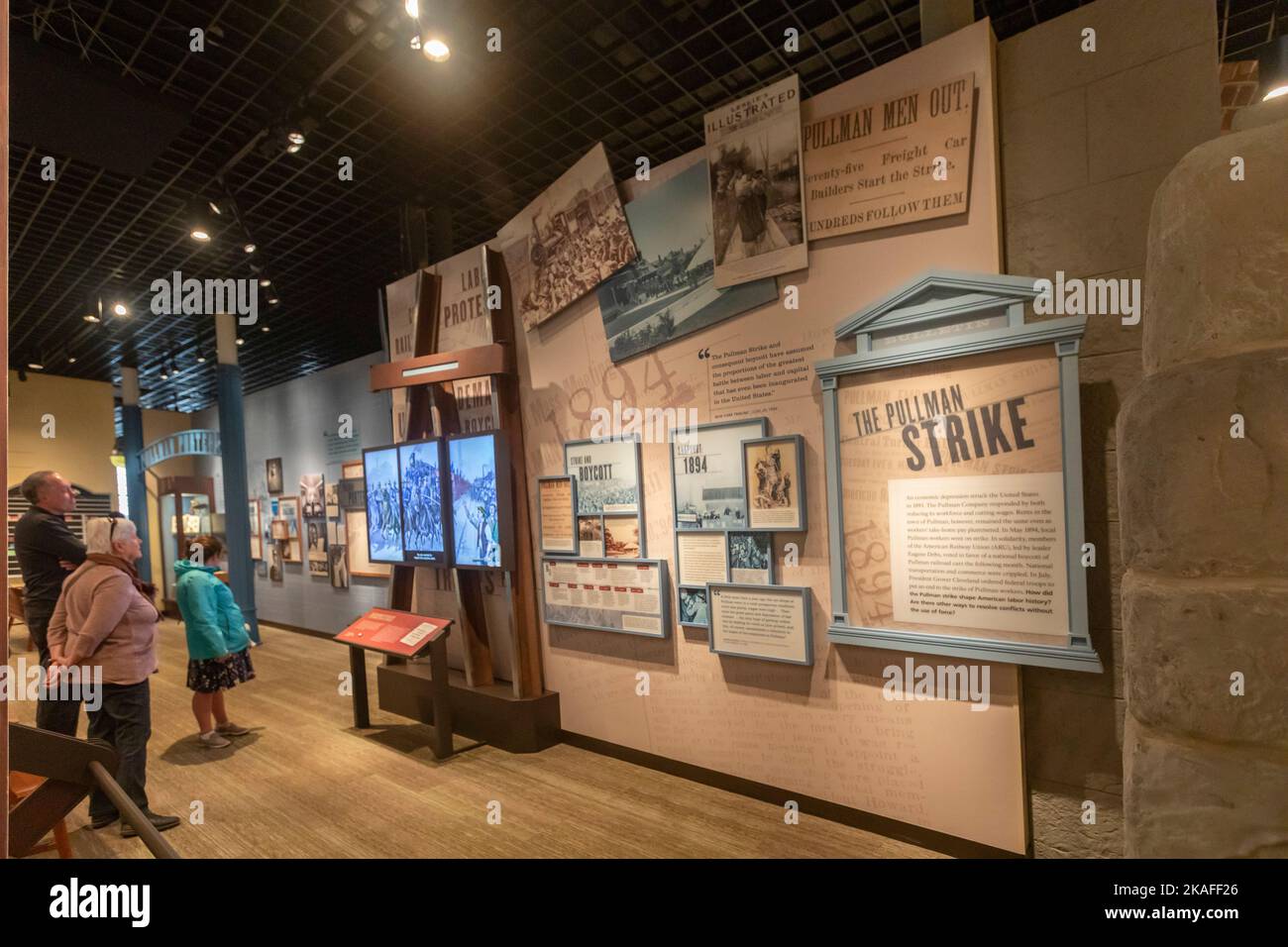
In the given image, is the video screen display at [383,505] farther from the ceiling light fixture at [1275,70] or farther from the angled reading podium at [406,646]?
the ceiling light fixture at [1275,70]

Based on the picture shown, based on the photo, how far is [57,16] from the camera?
13.2ft

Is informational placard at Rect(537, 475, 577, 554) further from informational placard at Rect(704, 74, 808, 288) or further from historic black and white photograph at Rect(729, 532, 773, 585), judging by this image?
informational placard at Rect(704, 74, 808, 288)

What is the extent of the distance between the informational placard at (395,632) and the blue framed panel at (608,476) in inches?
52.3

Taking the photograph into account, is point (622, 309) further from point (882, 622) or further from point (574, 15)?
point (882, 622)

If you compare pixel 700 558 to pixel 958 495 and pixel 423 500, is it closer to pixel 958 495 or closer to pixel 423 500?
pixel 958 495

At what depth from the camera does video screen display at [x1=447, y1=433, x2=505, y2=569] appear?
4434 millimetres

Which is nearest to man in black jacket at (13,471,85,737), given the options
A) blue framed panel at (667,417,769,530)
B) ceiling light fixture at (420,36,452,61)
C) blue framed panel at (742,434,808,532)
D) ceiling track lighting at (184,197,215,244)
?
ceiling track lighting at (184,197,215,244)

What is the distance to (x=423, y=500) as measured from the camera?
4938mm

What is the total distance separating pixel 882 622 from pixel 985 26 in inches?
102

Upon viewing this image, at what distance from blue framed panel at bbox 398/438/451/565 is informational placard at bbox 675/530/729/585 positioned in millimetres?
1928

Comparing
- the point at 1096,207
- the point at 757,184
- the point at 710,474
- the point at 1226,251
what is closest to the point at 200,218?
the point at 757,184

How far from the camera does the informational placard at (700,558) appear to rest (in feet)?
11.8

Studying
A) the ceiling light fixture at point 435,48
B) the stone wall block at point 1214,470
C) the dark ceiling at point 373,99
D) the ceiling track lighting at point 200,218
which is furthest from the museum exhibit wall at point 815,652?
the ceiling track lighting at point 200,218
